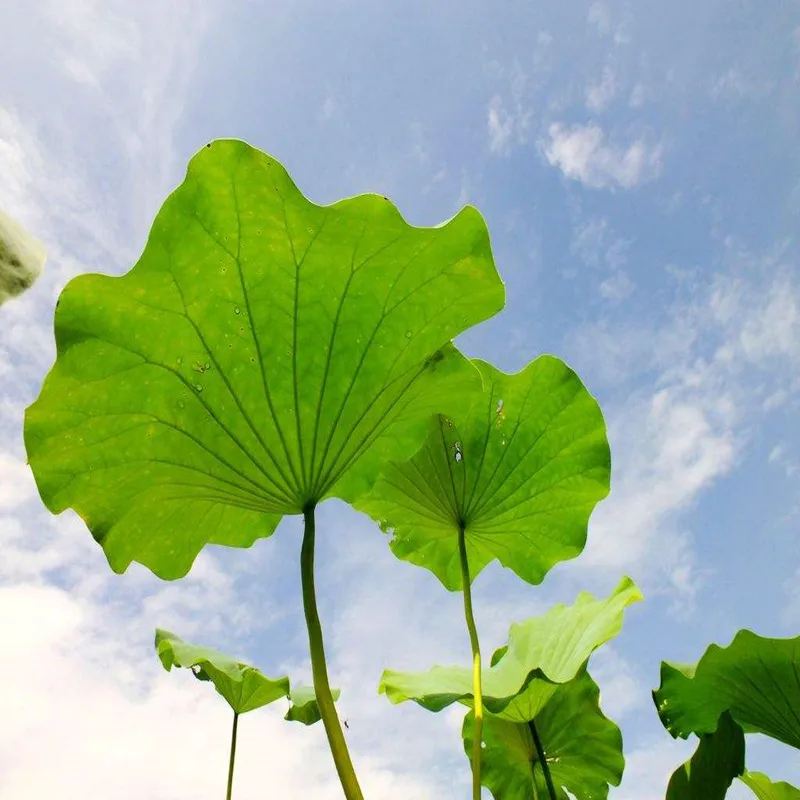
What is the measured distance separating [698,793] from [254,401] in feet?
5.05

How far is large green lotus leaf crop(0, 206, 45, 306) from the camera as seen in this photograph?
1.72 feet

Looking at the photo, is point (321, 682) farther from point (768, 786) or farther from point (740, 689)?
point (768, 786)

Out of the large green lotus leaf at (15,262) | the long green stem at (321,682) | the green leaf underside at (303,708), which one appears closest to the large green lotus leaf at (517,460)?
the long green stem at (321,682)

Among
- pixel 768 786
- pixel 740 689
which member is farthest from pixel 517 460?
pixel 768 786

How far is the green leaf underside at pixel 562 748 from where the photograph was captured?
2.30m

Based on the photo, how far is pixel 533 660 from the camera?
2.23m

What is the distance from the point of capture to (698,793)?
5.79 feet

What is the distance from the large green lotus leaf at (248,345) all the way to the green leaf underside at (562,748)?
1310 millimetres

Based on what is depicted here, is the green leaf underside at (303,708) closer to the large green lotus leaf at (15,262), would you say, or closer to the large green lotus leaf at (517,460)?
the large green lotus leaf at (517,460)

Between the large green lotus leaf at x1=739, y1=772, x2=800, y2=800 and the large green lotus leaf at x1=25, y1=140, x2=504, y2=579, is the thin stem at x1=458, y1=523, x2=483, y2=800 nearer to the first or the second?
the large green lotus leaf at x1=25, y1=140, x2=504, y2=579

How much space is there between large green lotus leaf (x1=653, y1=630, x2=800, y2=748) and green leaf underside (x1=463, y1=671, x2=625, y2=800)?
24 cm

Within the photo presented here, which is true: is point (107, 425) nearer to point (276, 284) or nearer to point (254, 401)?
point (254, 401)

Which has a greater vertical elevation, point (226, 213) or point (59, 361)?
point (226, 213)

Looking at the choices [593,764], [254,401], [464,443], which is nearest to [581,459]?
[464,443]
